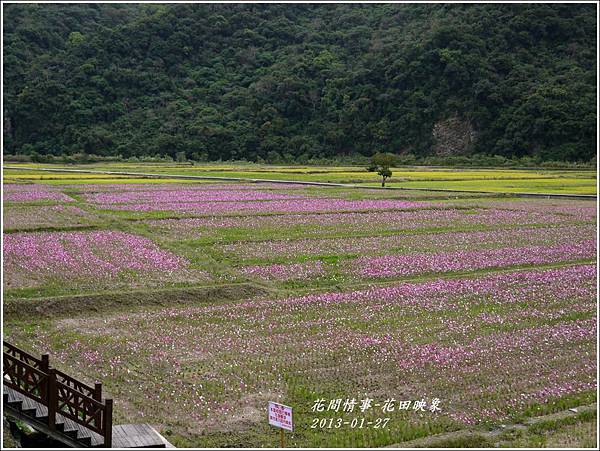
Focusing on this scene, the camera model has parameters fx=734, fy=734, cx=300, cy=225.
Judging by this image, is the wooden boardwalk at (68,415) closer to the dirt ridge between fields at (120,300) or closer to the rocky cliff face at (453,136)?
the dirt ridge between fields at (120,300)

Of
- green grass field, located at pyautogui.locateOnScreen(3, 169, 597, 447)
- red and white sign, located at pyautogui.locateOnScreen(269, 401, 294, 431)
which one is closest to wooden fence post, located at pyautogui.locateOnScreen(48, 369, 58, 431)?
green grass field, located at pyautogui.locateOnScreen(3, 169, 597, 447)

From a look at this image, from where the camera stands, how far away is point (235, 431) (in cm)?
1062

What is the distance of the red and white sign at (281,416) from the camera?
954 centimetres

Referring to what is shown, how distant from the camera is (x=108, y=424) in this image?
32.1ft

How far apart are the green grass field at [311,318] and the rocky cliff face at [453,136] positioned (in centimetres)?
5673

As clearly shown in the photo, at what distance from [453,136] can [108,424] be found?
83.0 metres

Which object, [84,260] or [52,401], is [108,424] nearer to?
[52,401]

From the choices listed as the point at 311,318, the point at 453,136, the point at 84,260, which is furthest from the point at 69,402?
the point at 453,136

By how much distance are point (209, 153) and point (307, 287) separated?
76595mm

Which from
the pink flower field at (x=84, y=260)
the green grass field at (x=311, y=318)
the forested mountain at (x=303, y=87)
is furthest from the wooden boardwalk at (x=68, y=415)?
the forested mountain at (x=303, y=87)

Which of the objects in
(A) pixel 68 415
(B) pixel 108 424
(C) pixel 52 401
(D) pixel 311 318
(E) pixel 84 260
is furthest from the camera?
(E) pixel 84 260

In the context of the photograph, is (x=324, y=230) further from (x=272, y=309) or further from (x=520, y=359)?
(x=520, y=359)

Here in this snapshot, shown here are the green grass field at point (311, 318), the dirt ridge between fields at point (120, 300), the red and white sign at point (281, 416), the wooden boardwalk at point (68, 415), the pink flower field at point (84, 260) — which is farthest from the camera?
the pink flower field at point (84, 260)

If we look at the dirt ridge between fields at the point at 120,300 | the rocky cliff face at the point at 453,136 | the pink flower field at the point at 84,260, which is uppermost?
the rocky cliff face at the point at 453,136
